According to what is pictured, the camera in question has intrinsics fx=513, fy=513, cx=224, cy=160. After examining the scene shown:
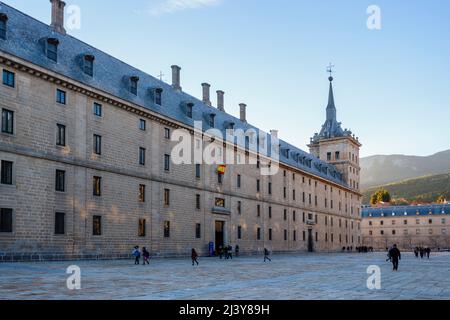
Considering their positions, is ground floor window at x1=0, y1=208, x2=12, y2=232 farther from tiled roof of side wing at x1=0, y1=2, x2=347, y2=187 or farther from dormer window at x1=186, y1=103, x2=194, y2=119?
dormer window at x1=186, y1=103, x2=194, y2=119

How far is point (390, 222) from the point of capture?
14175 centimetres

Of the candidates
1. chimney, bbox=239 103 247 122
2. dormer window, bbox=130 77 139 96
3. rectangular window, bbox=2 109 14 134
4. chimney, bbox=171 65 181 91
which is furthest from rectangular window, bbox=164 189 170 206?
chimney, bbox=239 103 247 122

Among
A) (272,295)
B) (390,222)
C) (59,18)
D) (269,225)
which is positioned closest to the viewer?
(272,295)

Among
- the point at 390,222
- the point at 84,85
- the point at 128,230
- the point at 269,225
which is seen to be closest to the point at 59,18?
the point at 84,85

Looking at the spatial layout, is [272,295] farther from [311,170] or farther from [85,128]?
[311,170]

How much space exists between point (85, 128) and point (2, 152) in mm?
7396

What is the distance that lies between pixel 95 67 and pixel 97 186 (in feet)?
31.0

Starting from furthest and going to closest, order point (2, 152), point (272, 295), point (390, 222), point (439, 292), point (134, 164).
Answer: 1. point (390, 222)
2. point (134, 164)
3. point (2, 152)
4. point (439, 292)
5. point (272, 295)

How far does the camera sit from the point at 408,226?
139 m

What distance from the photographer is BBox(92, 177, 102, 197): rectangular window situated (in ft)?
121

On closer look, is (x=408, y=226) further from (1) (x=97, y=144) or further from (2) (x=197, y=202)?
(1) (x=97, y=144)

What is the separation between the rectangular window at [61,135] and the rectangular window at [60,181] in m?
1.87

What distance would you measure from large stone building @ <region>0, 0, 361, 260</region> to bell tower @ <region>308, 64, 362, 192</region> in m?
38.6

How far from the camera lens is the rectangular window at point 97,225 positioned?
119 ft
